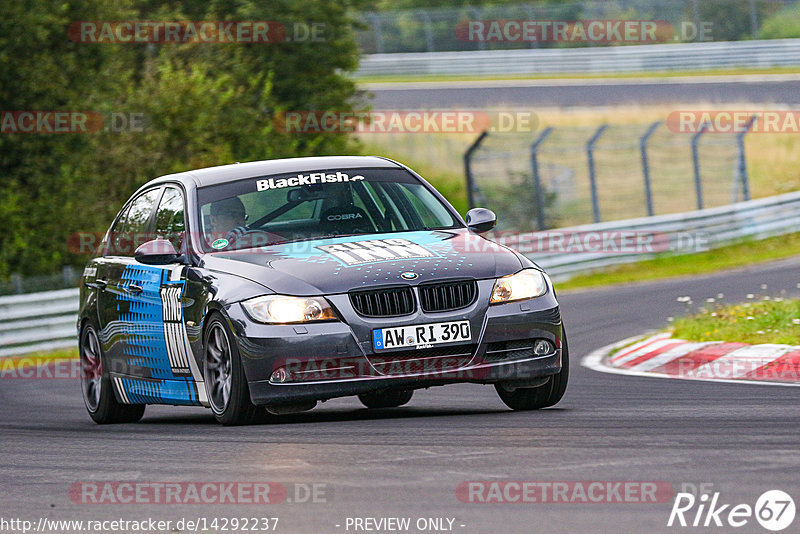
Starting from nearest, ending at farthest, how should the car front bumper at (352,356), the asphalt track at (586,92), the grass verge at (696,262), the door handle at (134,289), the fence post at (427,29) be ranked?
the car front bumper at (352,356) < the door handle at (134,289) < the grass verge at (696,262) < the asphalt track at (586,92) < the fence post at (427,29)

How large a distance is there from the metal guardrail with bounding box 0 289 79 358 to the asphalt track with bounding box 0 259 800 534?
9475mm

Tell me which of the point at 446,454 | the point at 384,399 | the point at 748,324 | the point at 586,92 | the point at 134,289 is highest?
the point at 134,289

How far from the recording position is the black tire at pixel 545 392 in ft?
28.2

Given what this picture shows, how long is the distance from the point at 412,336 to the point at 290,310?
0.67 metres

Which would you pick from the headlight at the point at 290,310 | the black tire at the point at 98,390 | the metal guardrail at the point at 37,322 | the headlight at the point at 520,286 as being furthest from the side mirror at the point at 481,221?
the metal guardrail at the point at 37,322

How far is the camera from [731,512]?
5145mm

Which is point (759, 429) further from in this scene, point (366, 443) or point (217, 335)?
point (217, 335)

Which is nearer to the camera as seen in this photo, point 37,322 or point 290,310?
point 290,310

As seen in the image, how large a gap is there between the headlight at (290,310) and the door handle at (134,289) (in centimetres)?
176

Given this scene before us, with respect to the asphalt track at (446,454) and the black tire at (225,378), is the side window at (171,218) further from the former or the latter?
the asphalt track at (446,454)

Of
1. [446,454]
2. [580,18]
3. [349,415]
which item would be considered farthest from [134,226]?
[580,18]

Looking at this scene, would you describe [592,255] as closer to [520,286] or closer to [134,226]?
[134,226]

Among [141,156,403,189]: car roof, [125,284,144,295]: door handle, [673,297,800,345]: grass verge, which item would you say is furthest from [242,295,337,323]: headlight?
[673,297,800,345]: grass verge

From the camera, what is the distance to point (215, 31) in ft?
107
